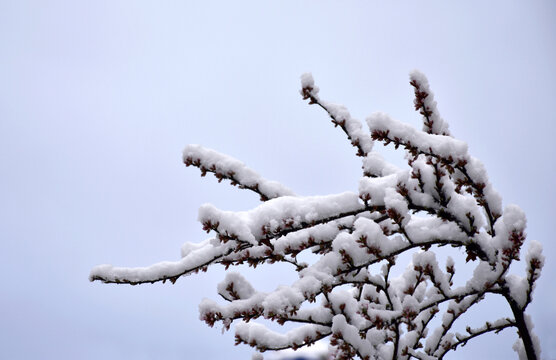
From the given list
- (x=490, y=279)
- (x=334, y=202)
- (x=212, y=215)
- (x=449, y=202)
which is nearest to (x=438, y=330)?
(x=490, y=279)

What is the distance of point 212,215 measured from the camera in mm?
2205

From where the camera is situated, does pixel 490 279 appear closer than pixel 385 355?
Yes

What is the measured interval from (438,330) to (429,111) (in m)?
1.81

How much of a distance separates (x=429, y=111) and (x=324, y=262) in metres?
1.22

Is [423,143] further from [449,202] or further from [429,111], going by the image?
[429,111]

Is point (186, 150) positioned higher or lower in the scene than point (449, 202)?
higher

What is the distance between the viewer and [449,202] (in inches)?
95.1

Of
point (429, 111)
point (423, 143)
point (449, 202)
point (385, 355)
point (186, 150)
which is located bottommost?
point (385, 355)

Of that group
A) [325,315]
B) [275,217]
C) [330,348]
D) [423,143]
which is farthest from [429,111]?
[330,348]

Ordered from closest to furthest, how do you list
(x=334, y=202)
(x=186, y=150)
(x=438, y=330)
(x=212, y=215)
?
(x=212, y=215) < (x=334, y=202) < (x=186, y=150) < (x=438, y=330)

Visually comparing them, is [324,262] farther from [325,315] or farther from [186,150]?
[186,150]

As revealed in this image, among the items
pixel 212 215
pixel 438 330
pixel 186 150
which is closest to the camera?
pixel 212 215

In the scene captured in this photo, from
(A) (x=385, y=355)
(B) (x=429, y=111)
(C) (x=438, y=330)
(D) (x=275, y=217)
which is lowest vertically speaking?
(A) (x=385, y=355)

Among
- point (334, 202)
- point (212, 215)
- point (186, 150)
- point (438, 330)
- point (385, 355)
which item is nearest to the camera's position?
point (212, 215)
